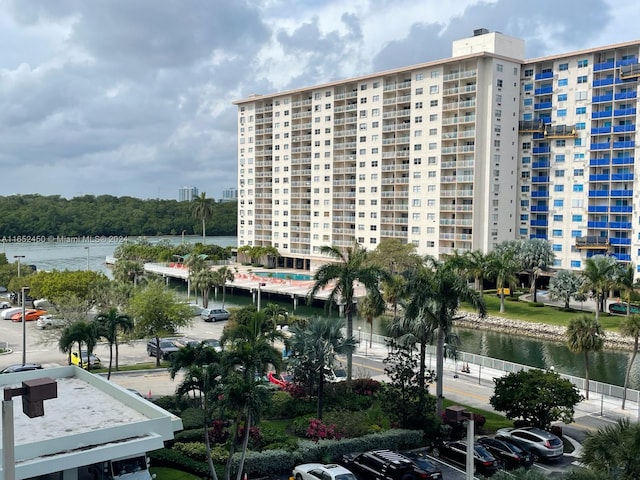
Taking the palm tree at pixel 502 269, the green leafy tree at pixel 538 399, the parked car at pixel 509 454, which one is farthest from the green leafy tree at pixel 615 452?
the palm tree at pixel 502 269

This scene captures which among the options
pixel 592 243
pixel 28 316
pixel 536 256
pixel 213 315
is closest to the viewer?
pixel 28 316

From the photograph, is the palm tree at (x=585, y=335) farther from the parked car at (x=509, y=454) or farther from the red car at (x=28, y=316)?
the red car at (x=28, y=316)

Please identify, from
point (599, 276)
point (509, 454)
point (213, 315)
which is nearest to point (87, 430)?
point (509, 454)

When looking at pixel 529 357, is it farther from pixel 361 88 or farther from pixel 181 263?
pixel 181 263

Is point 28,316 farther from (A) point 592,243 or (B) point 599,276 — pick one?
(A) point 592,243

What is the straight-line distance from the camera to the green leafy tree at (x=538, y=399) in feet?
93.6

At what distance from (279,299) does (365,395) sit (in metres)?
51.7

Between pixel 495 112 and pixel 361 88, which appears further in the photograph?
pixel 361 88

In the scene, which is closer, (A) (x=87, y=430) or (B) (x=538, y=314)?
(A) (x=87, y=430)

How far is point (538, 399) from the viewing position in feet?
93.3

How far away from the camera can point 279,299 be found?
8512 centimetres

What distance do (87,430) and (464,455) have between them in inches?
581

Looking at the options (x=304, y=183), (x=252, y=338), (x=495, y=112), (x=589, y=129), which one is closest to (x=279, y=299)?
(x=304, y=183)

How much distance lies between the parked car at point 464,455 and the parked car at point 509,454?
60cm
